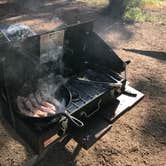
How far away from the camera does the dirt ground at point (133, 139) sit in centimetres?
285

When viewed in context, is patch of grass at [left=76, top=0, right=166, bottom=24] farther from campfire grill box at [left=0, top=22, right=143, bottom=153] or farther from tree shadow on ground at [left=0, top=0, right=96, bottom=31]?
campfire grill box at [left=0, top=22, right=143, bottom=153]

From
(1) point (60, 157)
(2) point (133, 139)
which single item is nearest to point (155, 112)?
(2) point (133, 139)

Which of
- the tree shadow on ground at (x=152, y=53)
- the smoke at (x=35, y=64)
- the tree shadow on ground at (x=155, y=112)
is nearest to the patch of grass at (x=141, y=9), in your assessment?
the tree shadow on ground at (x=152, y=53)

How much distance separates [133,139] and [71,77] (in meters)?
1.19

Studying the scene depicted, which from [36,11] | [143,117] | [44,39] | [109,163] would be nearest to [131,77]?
[143,117]

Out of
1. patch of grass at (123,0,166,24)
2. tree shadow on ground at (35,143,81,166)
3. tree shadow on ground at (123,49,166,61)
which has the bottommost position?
tree shadow on ground at (35,143,81,166)

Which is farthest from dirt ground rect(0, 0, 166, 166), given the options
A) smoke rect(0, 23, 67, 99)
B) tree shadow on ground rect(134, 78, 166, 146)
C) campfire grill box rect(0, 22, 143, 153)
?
smoke rect(0, 23, 67, 99)

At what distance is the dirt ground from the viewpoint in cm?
285

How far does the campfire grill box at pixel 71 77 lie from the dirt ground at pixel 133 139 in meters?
0.58

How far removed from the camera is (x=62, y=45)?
278 centimetres

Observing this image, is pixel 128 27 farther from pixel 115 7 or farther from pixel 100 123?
pixel 100 123

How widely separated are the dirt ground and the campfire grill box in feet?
1.90

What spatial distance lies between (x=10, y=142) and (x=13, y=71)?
1.11 meters

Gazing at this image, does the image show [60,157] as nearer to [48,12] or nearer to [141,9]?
[48,12]
